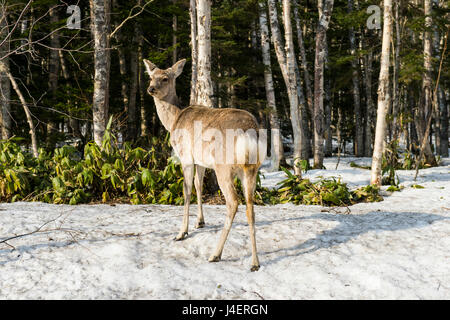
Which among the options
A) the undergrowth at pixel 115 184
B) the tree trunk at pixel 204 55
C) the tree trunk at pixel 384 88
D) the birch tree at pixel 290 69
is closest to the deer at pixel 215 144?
the tree trunk at pixel 204 55

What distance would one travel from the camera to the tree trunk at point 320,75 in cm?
1249

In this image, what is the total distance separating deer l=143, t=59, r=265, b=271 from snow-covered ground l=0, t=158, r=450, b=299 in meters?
0.33

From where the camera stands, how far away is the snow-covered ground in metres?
3.33

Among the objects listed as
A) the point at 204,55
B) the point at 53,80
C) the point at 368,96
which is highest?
the point at 53,80

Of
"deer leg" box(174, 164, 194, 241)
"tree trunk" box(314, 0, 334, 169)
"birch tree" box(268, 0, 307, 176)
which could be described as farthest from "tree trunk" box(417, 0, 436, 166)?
"deer leg" box(174, 164, 194, 241)

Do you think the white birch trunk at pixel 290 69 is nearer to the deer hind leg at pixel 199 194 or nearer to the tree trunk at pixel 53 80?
the deer hind leg at pixel 199 194

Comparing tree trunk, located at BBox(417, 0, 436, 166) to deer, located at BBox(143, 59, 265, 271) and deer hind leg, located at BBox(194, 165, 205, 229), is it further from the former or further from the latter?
deer, located at BBox(143, 59, 265, 271)

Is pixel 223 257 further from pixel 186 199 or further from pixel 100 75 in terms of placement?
pixel 100 75

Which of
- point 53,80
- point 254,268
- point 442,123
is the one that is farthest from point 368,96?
point 254,268

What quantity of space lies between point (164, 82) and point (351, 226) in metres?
→ 3.41

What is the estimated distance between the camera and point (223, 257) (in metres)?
4.07

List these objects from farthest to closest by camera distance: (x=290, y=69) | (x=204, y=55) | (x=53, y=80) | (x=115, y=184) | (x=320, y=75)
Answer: (x=53, y=80) < (x=320, y=75) < (x=290, y=69) < (x=115, y=184) < (x=204, y=55)

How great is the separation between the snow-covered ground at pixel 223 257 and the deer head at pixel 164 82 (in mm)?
1850
